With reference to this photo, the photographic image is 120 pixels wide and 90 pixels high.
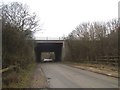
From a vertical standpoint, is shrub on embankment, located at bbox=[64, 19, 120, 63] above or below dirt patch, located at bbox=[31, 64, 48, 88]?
above

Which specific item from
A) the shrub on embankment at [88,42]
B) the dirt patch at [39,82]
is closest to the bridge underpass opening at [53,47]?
Answer: the shrub on embankment at [88,42]

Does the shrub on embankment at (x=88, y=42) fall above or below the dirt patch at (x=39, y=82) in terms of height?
above

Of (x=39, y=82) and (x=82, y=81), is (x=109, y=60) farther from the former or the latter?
(x=39, y=82)

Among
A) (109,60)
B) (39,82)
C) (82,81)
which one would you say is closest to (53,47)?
(109,60)

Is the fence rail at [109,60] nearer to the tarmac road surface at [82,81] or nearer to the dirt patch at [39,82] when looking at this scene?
the tarmac road surface at [82,81]

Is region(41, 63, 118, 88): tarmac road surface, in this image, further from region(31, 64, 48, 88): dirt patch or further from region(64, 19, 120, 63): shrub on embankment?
region(64, 19, 120, 63): shrub on embankment

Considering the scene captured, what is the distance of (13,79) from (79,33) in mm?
47486

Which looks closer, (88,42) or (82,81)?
(82,81)

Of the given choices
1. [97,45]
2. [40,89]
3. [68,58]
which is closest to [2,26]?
[40,89]

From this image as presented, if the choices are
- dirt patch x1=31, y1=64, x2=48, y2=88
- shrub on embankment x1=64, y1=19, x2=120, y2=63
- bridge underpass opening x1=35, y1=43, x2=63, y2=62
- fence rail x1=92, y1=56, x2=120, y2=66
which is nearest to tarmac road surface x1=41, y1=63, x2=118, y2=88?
dirt patch x1=31, y1=64, x2=48, y2=88

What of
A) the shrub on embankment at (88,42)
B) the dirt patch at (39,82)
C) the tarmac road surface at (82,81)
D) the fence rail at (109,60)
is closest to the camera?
the tarmac road surface at (82,81)

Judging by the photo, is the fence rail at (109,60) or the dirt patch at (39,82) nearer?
the dirt patch at (39,82)

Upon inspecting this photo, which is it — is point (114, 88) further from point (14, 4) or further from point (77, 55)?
point (77, 55)

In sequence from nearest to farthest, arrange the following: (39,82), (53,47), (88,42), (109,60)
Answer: (39,82) < (109,60) < (88,42) < (53,47)
